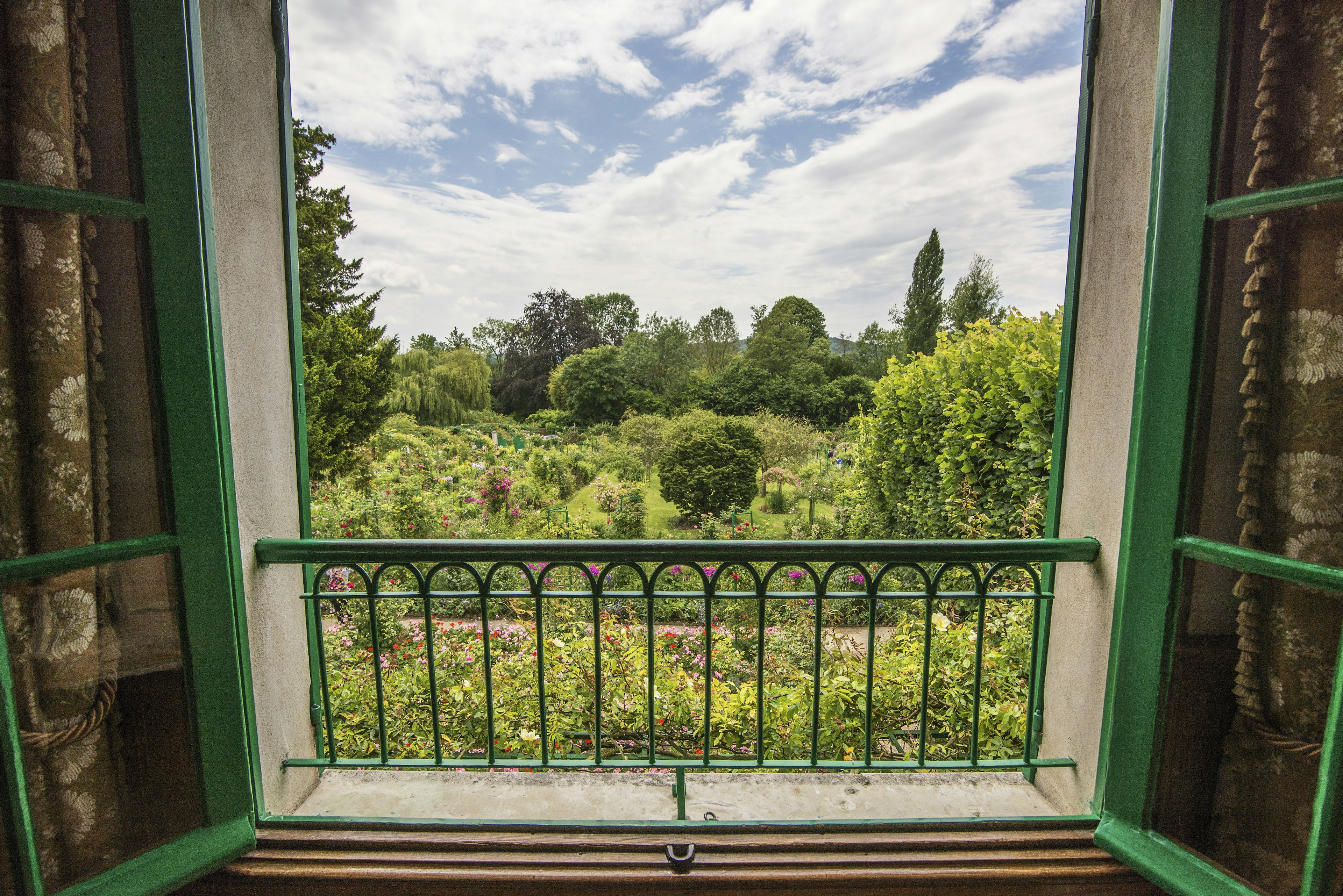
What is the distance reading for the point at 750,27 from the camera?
315 centimetres

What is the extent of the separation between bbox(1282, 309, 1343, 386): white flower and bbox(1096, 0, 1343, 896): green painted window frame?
10 cm

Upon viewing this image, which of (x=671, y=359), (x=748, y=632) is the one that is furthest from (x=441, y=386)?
(x=748, y=632)

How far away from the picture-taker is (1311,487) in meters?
0.82

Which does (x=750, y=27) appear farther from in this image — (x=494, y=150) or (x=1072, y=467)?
(x=1072, y=467)

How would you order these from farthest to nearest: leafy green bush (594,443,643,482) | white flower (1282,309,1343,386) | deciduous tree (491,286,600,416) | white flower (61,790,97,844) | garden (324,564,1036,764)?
deciduous tree (491,286,600,416) → leafy green bush (594,443,643,482) → garden (324,564,1036,764) → white flower (61,790,97,844) → white flower (1282,309,1343,386)

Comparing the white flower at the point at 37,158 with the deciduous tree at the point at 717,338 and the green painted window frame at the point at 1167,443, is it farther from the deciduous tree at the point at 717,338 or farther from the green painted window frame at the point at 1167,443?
the deciduous tree at the point at 717,338

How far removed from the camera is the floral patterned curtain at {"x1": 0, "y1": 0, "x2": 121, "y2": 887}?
2.75 ft

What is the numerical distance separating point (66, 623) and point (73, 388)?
392mm

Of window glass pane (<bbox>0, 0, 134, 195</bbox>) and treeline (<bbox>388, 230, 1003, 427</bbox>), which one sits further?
treeline (<bbox>388, 230, 1003, 427</bbox>)

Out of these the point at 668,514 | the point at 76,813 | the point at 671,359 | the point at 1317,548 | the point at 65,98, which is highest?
the point at 671,359

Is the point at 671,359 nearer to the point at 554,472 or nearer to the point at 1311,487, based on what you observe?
the point at 554,472

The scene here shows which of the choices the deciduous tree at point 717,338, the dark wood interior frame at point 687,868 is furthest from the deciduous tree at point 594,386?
the dark wood interior frame at point 687,868

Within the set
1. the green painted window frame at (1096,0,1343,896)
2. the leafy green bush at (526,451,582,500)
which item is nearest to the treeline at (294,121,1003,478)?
the leafy green bush at (526,451,582,500)

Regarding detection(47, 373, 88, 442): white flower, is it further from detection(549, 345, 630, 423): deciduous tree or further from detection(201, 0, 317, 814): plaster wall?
detection(549, 345, 630, 423): deciduous tree
